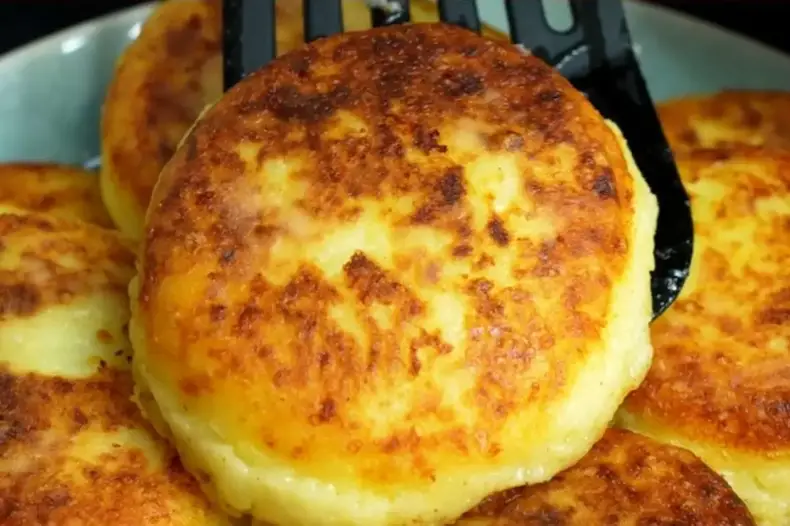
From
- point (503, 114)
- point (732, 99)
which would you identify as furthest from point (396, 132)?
point (732, 99)

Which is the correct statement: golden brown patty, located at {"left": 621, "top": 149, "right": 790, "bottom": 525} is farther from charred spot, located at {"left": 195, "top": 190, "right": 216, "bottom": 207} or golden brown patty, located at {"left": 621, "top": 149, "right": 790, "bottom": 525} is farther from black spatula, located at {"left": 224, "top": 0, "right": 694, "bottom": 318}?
charred spot, located at {"left": 195, "top": 190, "right": 216, "bottom": 207}

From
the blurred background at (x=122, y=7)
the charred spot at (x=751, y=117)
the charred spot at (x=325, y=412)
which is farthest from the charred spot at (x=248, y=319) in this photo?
the blurred background at (x=122, y=7)

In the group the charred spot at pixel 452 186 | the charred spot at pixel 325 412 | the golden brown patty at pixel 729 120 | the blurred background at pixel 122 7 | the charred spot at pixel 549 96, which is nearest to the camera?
the charred spot at pixel 325 412

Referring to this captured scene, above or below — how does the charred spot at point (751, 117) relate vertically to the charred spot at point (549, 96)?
below

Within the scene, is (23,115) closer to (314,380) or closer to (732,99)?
(314,380)

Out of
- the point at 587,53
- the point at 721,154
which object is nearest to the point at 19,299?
the point at 587,53

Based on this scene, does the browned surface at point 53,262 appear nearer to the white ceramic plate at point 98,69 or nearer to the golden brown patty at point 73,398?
the golden brown patty at point 73,398
